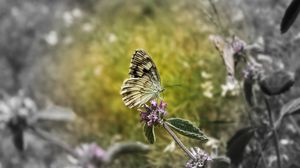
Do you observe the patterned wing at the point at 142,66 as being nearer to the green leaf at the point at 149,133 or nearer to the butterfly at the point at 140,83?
the butterfly at the point at 140,83

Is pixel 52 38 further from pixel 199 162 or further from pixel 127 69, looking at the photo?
pixel 199 162

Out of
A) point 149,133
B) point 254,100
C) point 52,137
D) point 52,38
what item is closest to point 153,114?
point 149,133

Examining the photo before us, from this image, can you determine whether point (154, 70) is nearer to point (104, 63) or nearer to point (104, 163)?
point (104, 163)

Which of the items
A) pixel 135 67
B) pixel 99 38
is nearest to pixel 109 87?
pixel 99 38

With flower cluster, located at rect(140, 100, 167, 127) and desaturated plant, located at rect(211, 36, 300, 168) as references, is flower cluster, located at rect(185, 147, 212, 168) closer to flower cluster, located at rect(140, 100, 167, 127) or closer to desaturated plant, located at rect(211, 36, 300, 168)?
flower cluster, located at rect(140, 100, 167, 127)

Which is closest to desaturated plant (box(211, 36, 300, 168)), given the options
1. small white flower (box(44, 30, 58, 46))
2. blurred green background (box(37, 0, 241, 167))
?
blurred green background (box(37, 0, 241, 167))

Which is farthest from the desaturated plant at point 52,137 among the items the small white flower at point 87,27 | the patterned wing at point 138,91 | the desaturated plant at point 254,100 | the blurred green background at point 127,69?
the small white flower at point 87,27

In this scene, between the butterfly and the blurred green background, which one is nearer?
the butterfly
